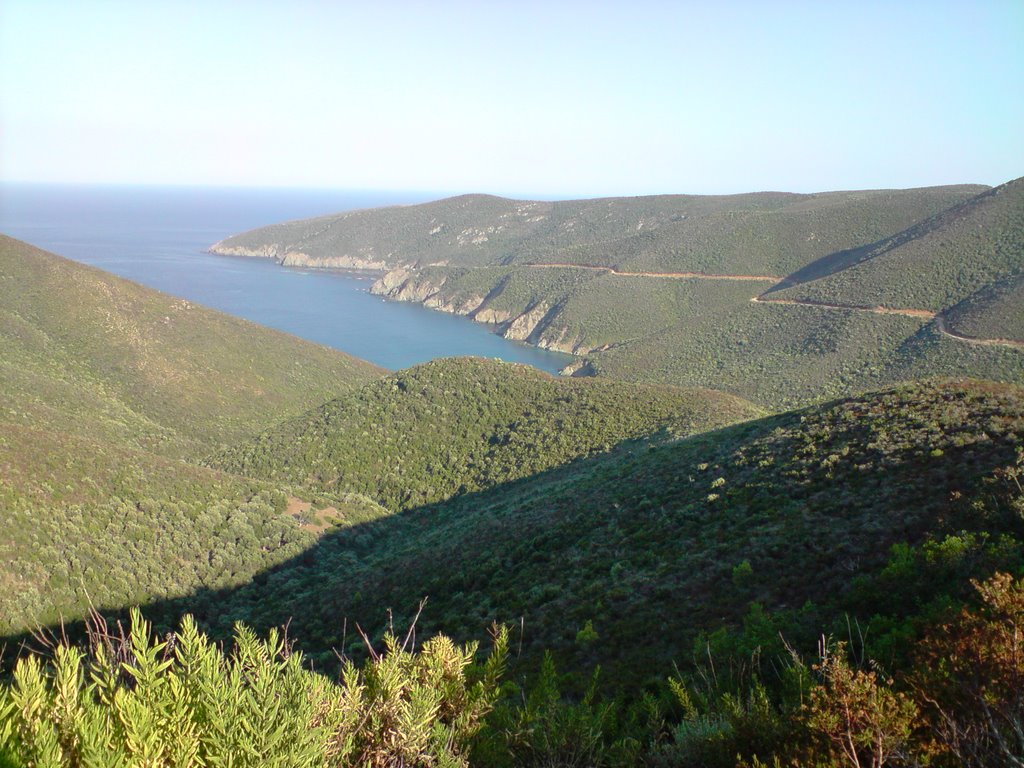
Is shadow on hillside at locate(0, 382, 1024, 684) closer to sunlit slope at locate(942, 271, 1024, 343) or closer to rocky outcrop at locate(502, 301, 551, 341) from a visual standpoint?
sunlit slope at locate(942, 271, 1024, 343)

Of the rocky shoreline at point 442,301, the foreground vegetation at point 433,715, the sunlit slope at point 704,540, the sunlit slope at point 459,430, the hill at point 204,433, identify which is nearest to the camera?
the foreground vegetation at point 433,715

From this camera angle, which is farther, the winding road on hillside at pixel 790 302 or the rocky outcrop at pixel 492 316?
the rocky outcrop at pixel 492 316

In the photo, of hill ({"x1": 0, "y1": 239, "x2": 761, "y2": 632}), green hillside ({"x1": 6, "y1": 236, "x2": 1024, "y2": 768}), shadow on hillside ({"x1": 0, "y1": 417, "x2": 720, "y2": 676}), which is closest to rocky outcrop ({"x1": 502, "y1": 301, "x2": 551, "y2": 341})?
hill ({"x1": 0, "y1": 239, "x2": 761, "y2": 632})

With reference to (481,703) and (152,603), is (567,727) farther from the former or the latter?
(152,603)

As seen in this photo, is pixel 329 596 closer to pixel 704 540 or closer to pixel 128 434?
pixel 704 540

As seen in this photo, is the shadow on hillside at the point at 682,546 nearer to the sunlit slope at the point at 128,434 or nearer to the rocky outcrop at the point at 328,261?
the sunlit slope at the point at 128,434

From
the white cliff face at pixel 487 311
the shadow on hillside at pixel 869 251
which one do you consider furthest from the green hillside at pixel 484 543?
the white cliff face at pixel 487 311

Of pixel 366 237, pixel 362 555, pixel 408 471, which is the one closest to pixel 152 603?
pixel 362 555
